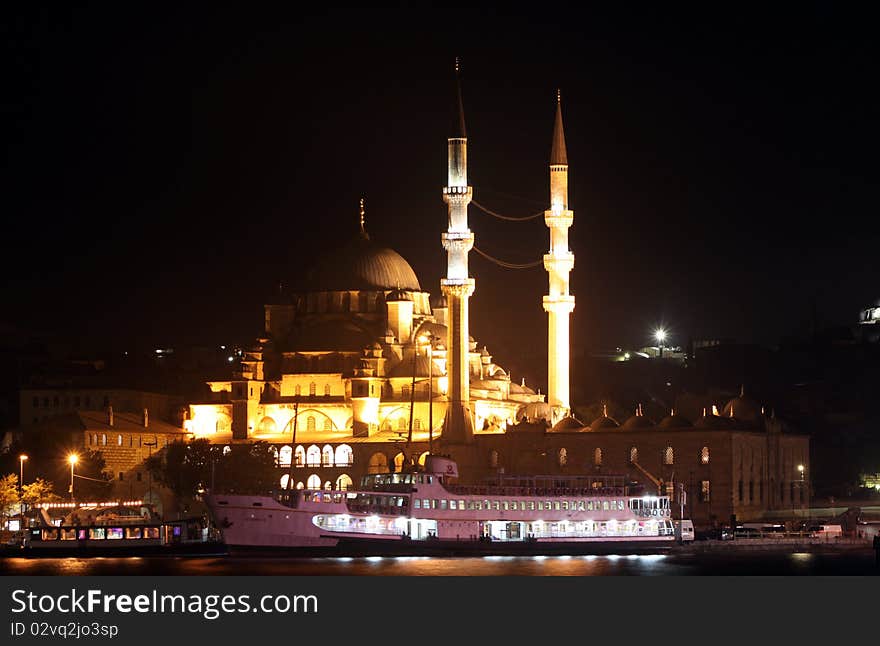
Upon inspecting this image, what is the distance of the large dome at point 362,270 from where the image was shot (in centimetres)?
11162

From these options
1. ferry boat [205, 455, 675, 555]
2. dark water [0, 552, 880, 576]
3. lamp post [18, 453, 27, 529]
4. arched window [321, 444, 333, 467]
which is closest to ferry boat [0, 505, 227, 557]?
dark water [0, 552, 880, 576]

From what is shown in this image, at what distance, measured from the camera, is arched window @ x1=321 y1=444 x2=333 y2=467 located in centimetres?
10194

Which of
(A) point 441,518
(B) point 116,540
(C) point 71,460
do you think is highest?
(C) point 71,460

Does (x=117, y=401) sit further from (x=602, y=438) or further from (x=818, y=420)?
(x=818, y=420)

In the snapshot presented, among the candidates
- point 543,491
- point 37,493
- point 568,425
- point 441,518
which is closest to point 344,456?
point 568,425

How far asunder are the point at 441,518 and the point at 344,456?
23.2 meters

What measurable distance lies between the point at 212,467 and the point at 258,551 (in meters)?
20.7

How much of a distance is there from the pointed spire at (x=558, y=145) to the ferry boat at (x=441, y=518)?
71.8 ft

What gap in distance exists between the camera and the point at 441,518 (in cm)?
7875

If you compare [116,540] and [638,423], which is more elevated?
[638,423]

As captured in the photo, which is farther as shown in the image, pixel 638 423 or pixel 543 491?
pixel 638 423

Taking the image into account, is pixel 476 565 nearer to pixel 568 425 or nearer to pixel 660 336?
pixel 568 425

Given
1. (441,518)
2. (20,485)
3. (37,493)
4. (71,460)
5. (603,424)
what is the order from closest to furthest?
(441,518), (37,493), (20,485), (71,460), (603,424)

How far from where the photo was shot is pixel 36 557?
262ft
